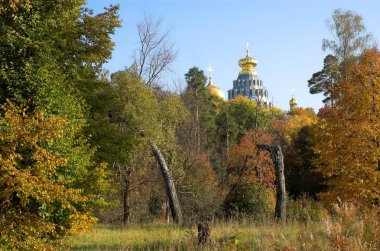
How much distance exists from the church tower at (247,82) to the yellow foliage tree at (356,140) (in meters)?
128

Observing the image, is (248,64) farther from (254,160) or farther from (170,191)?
(170,191)

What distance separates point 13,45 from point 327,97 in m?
40.2

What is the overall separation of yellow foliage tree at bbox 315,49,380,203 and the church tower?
12752 cm

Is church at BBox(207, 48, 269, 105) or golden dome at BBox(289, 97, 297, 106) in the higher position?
church at BBox(207, 48, 269, 105)

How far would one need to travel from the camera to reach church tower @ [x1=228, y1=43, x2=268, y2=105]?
5704 inches

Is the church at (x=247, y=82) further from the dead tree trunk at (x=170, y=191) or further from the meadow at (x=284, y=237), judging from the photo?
the meadow at (x=284, y=237)

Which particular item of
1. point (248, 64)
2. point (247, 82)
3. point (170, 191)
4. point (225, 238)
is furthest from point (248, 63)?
point (225, 238)

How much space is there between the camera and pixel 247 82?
152 metres

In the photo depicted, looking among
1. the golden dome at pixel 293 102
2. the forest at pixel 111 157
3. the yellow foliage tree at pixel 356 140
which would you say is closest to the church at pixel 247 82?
the golden dome at pixel 293 102

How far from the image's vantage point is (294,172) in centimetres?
3488

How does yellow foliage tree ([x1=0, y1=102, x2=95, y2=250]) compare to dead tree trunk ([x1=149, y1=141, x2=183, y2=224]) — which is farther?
dead tree trunk ([x1=149, y1=141, x2=183, y2=224])

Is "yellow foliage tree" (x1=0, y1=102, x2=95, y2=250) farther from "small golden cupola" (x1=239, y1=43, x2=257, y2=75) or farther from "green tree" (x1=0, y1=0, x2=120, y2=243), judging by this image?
"small golden cupola" (x1=239, y1=43, x2=257, y2=75)

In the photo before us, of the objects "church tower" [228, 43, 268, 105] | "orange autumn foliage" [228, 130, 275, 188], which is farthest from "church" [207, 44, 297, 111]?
"orange autumn foliage" [228, 130, 275, 188]

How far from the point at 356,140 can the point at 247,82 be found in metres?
138
